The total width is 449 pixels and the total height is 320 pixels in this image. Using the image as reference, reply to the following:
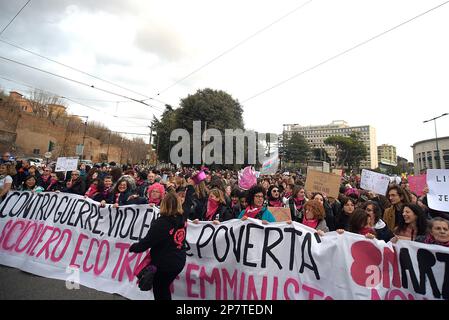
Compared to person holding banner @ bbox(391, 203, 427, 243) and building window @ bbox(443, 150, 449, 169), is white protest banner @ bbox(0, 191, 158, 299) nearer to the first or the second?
person holding banner @ bbox(391, 203, 427, 243)

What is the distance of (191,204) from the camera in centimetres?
491

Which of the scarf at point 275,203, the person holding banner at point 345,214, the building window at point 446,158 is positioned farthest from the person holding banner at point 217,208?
the building window at point 446,158

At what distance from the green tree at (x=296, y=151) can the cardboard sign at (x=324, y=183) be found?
193 feet

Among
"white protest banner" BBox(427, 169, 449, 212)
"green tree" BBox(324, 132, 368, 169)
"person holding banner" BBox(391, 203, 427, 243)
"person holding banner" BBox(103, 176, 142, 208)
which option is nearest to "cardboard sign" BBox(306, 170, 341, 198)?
"white protest banner" BBox(427, 169, 449, 212)

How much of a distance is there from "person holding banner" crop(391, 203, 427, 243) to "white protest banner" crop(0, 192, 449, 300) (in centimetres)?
76

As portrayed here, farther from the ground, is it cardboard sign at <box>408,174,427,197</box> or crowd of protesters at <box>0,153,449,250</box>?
cardboard sign at <box>408,174,427,197</box>

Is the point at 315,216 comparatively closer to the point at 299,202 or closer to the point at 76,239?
the point at 299,202

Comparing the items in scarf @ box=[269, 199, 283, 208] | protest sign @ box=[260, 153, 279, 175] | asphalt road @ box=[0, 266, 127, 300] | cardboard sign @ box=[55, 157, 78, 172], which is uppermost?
protest sign @ box=[260, 153, 279, 175]

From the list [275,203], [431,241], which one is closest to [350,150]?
[275,203]

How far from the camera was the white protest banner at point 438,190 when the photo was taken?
3.72m

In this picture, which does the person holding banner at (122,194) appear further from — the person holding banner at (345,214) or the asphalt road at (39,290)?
the person holding banner at (345,214)

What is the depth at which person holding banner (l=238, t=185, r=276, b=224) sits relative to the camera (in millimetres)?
3709

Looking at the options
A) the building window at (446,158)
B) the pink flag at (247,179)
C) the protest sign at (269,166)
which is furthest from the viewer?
the building window at (446,158)
